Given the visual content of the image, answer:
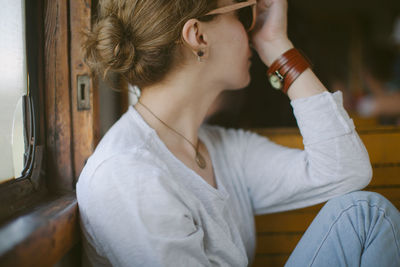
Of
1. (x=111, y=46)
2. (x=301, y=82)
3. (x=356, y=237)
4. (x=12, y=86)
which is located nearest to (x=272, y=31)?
(x=301, y=82)

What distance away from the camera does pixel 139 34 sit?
0.88 m

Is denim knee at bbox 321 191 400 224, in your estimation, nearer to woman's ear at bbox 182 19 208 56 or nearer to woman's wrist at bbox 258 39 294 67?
woman's wrist at bbox 258 39 294 67

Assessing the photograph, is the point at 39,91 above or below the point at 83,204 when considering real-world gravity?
above

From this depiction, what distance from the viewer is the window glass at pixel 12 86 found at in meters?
0.75

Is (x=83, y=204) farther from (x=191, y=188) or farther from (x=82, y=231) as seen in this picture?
(x=191, y=188)

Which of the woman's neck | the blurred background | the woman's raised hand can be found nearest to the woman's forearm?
the woman's raised hand

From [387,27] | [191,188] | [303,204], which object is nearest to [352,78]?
[387,27]

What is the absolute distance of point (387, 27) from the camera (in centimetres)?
573

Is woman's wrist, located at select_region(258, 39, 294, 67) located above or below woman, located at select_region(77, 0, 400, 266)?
above

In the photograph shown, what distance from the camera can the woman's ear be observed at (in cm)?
88

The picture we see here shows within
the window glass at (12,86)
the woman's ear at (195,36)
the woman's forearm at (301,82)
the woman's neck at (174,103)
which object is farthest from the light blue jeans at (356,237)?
the window glass at (12,86)

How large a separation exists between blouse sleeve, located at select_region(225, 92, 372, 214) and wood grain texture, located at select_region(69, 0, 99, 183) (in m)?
0.64

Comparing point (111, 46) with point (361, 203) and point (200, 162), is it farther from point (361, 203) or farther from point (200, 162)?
point (361, 203)

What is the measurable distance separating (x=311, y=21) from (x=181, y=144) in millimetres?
5393
